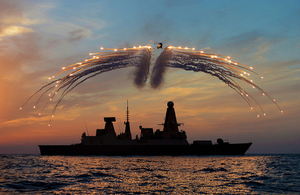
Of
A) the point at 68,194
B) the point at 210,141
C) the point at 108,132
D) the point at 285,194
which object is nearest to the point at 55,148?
the point at 108,132

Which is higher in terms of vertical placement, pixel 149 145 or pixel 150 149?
pixel 149 145

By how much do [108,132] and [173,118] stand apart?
51.2 feet

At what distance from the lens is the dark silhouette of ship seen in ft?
169

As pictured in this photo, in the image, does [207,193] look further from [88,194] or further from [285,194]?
[88,194]

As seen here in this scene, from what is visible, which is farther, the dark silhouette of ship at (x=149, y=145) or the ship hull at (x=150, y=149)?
the dark silhouette of ship at (x=149, y=145)

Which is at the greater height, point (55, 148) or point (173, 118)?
point (173, 118)

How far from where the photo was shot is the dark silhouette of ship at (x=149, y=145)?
51.5 meters

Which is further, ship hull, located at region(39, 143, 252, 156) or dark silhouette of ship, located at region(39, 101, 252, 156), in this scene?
dark silhouette of ship, located at region(39, 101, 252, 156)

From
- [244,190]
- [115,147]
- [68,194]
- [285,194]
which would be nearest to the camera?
[68,194]

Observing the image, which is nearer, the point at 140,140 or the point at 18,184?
the point at 18,184

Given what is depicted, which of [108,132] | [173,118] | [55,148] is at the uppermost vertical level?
[173,118]

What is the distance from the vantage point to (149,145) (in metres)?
51.6

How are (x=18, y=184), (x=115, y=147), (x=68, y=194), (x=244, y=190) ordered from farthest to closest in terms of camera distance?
(x=115, y=147), (x=18, y=184), (x=244, y=190), (x=68, y=194)

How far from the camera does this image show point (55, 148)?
180ft
